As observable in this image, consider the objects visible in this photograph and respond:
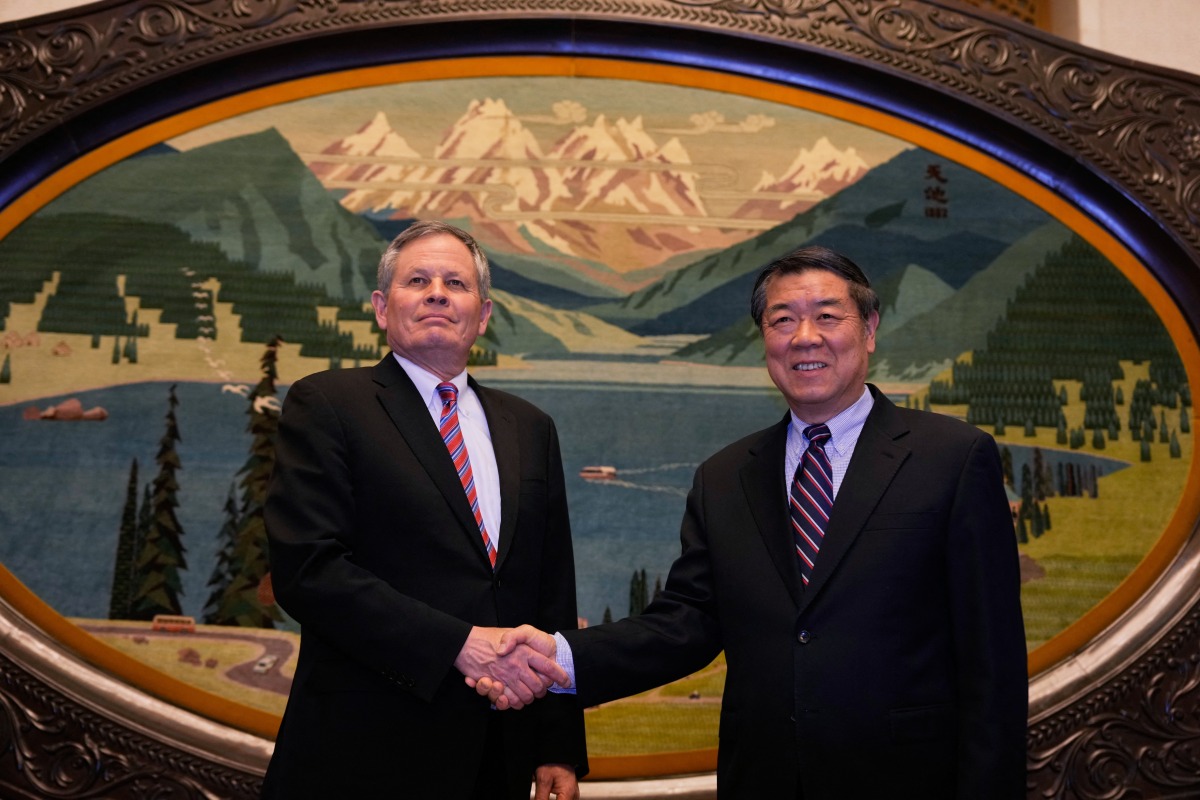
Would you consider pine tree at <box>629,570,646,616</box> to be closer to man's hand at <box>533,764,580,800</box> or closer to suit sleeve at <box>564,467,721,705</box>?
suit sleeve at <box>564,467,721,705</box>

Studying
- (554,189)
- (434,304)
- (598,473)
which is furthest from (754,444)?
(554,189)

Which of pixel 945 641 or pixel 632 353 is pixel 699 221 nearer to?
pixel 632 353

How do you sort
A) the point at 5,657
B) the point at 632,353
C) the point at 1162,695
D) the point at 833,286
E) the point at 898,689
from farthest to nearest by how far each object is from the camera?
the point at 632,353 → the point at 1162,695 → the point at 5,657 → the point at 833,286 → the point at 898,689

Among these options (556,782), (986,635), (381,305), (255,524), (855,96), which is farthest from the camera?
(855,96)

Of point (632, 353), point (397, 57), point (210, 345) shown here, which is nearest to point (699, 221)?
point (632, 353)

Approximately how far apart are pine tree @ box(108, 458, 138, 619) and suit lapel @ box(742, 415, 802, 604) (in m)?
1.97

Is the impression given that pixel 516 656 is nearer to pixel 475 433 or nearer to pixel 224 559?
pixel 475 433

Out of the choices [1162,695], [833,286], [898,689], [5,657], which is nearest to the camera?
[898,689]

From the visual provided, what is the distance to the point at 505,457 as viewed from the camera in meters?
2.20

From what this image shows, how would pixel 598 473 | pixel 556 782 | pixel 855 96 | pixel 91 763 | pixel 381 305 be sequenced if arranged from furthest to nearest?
pixel 855 96 → pixel 598 473 → pixel 91 763 → pixel 381 305 → pixel 556 782

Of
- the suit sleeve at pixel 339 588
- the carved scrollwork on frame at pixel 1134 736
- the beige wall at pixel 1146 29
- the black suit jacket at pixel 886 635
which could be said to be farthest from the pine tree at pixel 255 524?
the beige wall at pixel 1146 29

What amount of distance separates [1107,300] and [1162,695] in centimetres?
127

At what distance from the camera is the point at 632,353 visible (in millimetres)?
3369

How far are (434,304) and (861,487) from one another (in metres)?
0.94
